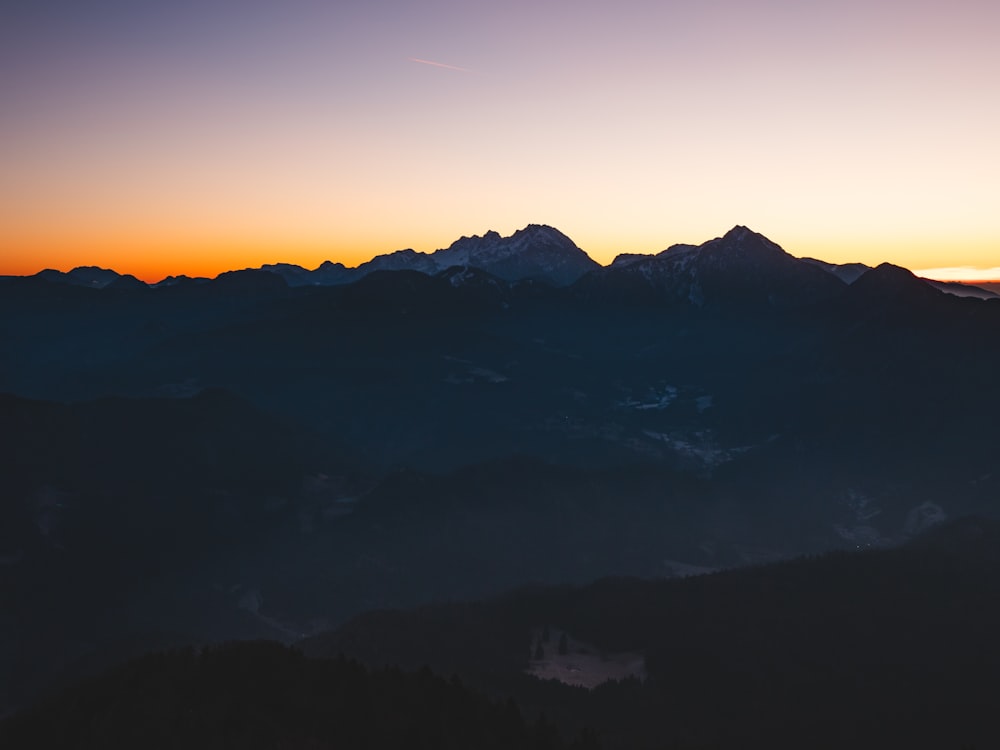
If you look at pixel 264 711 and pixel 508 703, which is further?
pixel 508 703

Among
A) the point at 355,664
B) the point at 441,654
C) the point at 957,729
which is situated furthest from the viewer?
the point at 441,654

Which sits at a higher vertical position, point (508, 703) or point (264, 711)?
point (264, 711)

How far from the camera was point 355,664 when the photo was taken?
478 ft

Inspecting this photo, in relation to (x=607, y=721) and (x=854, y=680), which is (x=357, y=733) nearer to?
(x=607, y=721)

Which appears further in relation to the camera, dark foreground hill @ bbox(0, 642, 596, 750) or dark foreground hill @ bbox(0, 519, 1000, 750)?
dark foreground hill @ bbox(0, 519, 1000, 750)

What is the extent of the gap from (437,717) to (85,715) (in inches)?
1996

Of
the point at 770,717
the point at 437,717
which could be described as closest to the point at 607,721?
the point at 770,717

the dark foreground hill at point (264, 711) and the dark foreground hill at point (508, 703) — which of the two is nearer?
the dark foreground hill at point (264, 711)

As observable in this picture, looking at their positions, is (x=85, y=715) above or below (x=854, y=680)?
above

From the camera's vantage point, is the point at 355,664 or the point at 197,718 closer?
the point at 197,718

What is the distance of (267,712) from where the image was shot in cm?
12769

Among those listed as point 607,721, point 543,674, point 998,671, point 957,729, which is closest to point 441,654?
point 543,674

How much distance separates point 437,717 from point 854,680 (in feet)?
323

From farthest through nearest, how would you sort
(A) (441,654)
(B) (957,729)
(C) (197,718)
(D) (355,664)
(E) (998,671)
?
(A) (441,654) → (E) (998,671) → (B) (957,729) → (D) (355,664) → (C) (197,718)
